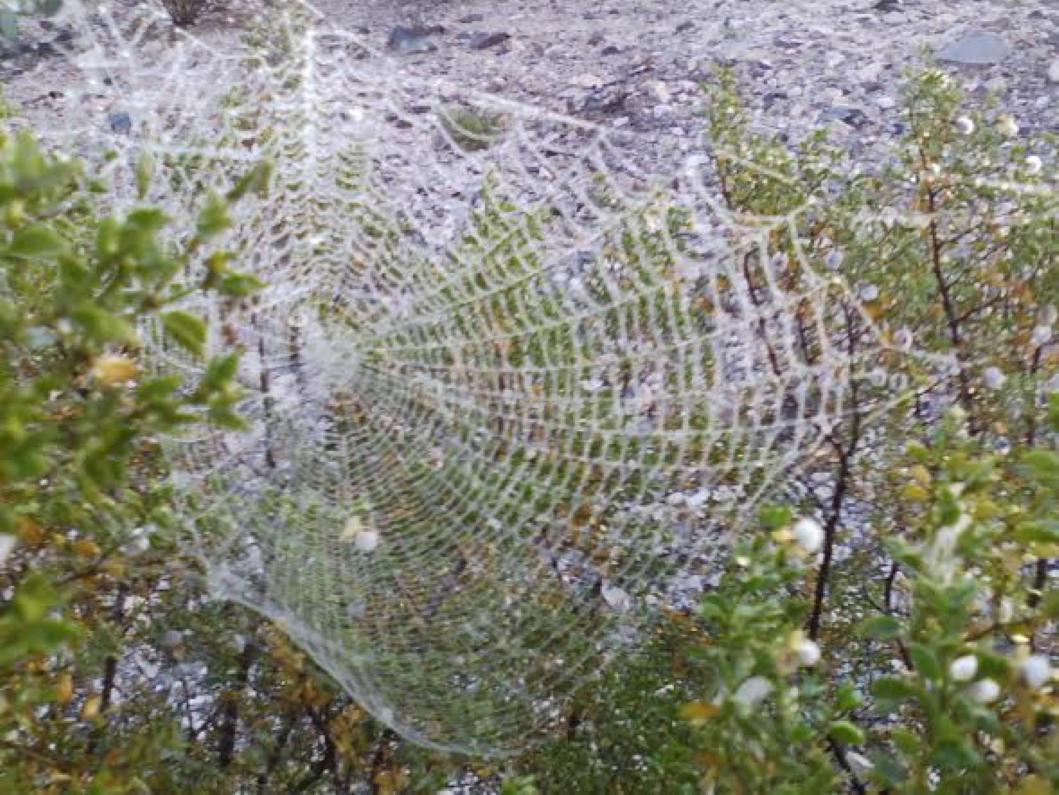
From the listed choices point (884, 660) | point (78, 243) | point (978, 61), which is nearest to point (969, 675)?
point (884, 660)

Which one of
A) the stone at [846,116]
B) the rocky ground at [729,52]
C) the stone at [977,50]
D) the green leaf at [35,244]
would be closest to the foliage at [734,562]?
the green leaf at [35,244]

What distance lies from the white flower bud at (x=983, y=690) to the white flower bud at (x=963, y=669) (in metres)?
0.01

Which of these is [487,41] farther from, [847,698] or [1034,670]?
[1034,670]

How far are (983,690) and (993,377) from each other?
40.8 inches

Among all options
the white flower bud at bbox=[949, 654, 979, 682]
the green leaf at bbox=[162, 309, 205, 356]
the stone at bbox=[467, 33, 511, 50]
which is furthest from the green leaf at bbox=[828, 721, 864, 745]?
the stone at bbox=[467, 33, 511, 50]

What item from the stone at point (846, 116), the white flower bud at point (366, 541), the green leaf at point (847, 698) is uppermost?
the green leaf at point (847, 698)

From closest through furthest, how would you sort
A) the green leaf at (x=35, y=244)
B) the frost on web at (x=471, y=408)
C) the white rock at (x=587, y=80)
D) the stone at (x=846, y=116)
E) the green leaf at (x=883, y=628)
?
the green leaf at (x=35, y=244) < the green leaf at (x=883, y=628) < the frost on web at (x=471, y=408) < the stone at (x=846, y=116) < the white rock at (x=587, y=80)

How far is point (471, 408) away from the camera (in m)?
1.89

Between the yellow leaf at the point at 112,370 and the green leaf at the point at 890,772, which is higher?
the yellow leaf at the point at 112,370

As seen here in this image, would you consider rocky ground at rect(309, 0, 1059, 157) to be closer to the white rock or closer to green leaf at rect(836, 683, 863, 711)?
the white rock

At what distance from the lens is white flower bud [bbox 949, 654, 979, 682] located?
0.83 m

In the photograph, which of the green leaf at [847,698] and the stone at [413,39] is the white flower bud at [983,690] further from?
the stone at [413,39]

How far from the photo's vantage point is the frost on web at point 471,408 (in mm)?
1570

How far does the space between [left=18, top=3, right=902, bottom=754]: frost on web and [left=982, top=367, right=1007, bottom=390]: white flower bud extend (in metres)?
0.18
